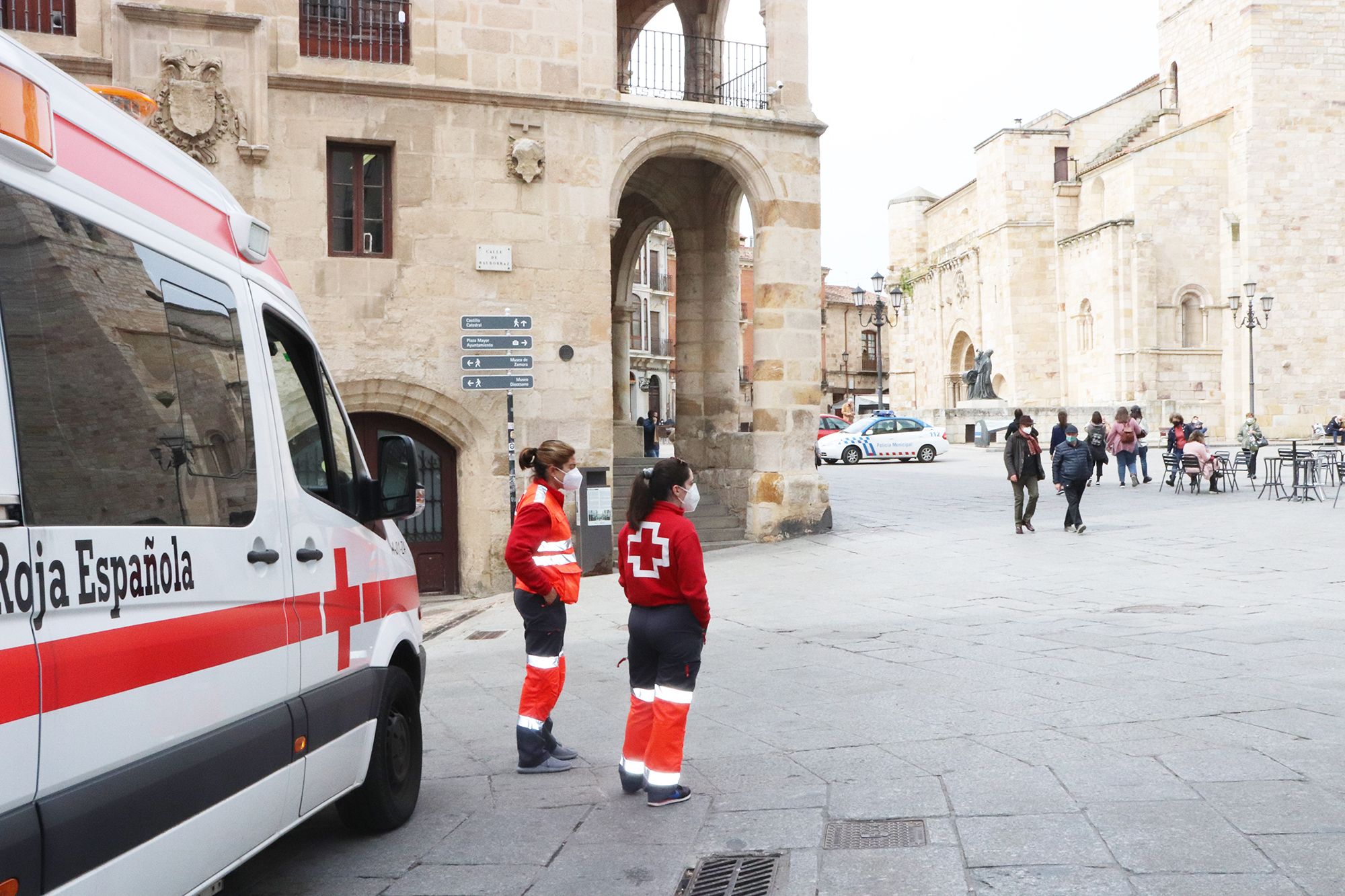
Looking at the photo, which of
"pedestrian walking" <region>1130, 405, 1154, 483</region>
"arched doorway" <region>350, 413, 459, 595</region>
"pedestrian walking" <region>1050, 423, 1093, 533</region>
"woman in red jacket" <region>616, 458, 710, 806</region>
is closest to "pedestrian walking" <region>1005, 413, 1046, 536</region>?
"pedestrian walking" <region>1050, 423, 1093, 533</region>

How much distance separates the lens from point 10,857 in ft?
7.64

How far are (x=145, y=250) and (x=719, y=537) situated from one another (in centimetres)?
1406

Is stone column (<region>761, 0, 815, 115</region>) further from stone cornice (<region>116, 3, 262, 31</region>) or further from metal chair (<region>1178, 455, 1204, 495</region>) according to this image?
metal chair (<region>1178, 455, 1204, 495</region>)

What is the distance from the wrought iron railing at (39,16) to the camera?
1311cm

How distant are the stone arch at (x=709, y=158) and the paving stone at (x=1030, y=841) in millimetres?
11686

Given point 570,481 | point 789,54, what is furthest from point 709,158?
point 570,481

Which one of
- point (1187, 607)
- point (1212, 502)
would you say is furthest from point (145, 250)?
point (1212, 502)

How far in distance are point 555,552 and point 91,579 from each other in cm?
336

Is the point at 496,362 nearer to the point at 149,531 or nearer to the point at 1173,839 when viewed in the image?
the point at 1173,839

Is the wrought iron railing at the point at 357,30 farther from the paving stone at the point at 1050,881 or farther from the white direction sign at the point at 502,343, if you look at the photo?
the paving stone at the point at 1050,881

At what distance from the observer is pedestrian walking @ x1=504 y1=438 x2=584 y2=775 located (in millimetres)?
5812

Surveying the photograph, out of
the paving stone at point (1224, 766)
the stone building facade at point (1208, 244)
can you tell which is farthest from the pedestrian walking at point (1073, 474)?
the stone building facade at point (1208, 244)

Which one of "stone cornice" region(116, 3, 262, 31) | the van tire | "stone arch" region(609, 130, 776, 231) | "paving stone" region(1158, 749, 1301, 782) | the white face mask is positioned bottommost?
"paving stone" region(1158, 749, 1301, 782)

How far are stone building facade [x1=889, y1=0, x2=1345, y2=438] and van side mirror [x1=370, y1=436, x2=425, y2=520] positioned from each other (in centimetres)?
4224
